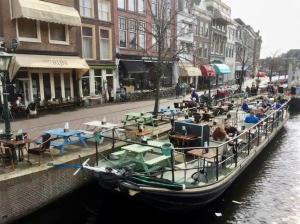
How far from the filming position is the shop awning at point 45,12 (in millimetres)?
16594

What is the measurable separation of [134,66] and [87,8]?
22.6 feet

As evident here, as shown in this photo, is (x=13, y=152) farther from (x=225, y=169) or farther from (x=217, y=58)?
(x=217, y=58)

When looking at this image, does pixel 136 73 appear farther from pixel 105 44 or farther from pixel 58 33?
pixel 58 33

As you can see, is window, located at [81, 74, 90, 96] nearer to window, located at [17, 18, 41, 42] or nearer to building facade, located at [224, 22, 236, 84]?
window, located at [17, 18, 41, 42]

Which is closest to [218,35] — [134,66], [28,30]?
[134,66]

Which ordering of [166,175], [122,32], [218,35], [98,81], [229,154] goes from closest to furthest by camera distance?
[166,175] < [229,154] < [98,81] < [122,32] < [218,35]

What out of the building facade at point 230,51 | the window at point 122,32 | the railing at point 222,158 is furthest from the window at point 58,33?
the building facade at point 230,51

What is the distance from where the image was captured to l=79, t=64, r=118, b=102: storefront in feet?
76.5

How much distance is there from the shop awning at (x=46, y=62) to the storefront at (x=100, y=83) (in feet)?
6.39

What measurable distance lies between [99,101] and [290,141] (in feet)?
45.8

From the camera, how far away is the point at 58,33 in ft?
Result: 65.8

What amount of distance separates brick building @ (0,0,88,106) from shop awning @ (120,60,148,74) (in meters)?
5.74

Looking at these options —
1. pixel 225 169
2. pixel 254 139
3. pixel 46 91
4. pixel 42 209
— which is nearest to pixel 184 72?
pixel 46 91

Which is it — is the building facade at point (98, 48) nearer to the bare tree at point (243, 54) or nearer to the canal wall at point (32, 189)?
the canal wall at point (32, 189)
